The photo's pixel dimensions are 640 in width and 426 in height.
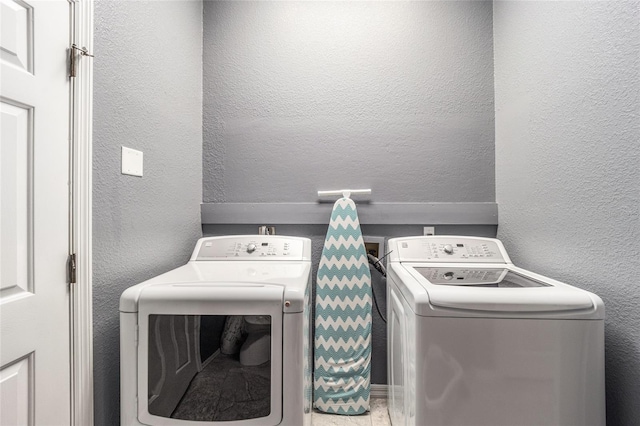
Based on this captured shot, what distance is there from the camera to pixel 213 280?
1.15 metres

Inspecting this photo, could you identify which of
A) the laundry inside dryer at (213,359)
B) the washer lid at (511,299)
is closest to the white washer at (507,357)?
the washer lid at (511,299)

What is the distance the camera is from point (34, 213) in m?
0.92

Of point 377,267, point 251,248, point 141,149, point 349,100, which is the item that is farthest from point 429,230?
point 141,149

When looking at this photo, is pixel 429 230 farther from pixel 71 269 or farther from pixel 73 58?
pixel 73 58

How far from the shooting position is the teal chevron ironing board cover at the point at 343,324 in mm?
1656

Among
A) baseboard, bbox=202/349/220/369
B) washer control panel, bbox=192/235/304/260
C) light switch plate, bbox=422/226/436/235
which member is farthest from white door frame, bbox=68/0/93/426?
light switch plate, bbox=422/226/436/235

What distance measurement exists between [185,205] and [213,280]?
0.78 metres

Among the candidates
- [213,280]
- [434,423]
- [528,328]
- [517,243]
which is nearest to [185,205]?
[213,280]

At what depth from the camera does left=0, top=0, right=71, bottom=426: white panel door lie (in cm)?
85

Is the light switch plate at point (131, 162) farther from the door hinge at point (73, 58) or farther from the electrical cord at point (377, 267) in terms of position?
the electrical cord at point (377, 267)

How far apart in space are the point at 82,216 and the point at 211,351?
63 cm

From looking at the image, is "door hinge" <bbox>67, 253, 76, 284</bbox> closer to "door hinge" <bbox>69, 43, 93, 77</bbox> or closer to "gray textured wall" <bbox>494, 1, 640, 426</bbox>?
"door hinge" <bbox>69, 43, 93, 77</bbox>

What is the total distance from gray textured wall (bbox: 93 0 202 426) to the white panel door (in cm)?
12

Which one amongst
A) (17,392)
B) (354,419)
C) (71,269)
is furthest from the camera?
(354,419)
